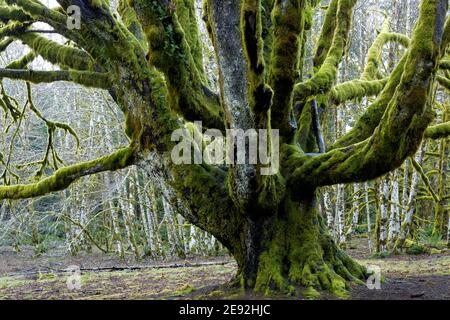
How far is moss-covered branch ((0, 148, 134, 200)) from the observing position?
566 cm

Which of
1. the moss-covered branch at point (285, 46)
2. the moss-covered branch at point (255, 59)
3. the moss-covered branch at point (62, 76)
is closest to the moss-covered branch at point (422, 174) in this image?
the moss-covered branch at point (285, 46)

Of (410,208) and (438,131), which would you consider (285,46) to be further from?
(410,208)

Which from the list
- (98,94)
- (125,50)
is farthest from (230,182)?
(98,94)

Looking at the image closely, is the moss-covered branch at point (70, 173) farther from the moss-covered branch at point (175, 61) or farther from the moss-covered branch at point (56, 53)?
the moss-covered branch at point (56, 53)

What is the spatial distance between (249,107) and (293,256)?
77.3 inches

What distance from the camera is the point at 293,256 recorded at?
5.21 metres

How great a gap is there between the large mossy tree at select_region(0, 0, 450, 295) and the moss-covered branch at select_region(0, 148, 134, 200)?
0.01 m

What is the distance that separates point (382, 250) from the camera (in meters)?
10.3

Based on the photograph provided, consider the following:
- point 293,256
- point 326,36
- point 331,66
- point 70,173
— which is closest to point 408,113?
point 293,256

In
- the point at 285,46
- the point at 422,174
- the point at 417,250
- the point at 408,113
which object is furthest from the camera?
the point at 417,250

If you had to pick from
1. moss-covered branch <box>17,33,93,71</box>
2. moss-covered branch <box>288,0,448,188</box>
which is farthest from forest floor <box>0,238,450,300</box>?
moss-covered branch <box>17,33,93,71</box>

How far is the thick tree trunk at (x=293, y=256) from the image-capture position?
4.92 meters
